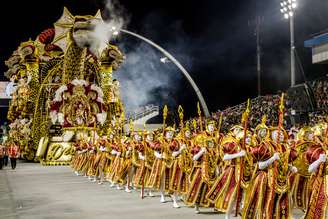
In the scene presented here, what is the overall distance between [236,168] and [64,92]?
64.8 ft

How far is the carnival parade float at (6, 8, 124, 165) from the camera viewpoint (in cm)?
2775

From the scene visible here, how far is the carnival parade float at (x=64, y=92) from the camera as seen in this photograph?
27750 mm

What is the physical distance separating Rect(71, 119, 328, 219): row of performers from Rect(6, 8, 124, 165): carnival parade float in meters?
12.3

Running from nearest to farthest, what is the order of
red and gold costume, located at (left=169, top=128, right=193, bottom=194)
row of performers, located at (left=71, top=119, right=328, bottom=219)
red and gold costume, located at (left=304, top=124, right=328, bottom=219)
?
red and gold costume, located at (left=304, top=124, right=328, bottom=219) → row of performers, located at (left=71, top=119, right=328, bottom=219) → red and gold costume, located at (left=169, top=128, right=193, bottom=194)

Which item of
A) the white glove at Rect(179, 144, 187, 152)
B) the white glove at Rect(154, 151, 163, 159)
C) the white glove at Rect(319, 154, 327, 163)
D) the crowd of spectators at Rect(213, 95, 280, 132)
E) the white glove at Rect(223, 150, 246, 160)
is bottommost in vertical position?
the white glove at Rect(319, 154, 327, 163)

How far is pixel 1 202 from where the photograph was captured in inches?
504

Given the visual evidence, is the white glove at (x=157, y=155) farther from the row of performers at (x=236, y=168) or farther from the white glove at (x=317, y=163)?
the white glove at (x=317, y=163)

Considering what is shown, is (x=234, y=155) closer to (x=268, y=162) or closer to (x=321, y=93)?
(x=268, y=162)

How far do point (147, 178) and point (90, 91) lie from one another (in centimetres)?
1609

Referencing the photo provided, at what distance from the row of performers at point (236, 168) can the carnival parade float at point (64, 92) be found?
12313mm

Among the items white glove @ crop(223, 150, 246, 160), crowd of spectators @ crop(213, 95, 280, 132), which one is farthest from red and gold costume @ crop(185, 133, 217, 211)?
crowd of spectators @ crop(213, 95, 280, 132)

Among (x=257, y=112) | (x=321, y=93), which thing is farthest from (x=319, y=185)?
(x=257, y=112)

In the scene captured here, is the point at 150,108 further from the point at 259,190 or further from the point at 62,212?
the point at 259,190

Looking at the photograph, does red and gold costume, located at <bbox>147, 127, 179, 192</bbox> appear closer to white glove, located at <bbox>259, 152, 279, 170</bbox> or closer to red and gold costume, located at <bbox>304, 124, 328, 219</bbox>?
white glove, located at <bbox>259, 152, 279, 170</bbox>
